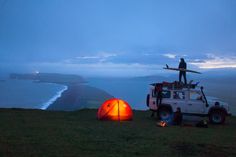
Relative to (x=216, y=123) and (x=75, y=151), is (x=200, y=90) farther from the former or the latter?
(x=75, y=151)

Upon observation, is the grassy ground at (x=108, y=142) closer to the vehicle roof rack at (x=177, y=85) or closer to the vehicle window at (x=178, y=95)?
the vehicle window at (x=178, y=95)

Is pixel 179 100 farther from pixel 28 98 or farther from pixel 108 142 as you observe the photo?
pixel 28 98

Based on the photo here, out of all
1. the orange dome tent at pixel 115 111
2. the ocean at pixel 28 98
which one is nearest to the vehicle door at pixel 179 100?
the orange dome tent at pixel 115 111

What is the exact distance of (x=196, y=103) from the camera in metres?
22.1

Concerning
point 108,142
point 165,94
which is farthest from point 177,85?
point 108,142

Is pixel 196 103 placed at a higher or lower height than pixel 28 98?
higher

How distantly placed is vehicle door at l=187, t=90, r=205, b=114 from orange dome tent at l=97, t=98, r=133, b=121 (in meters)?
3.81

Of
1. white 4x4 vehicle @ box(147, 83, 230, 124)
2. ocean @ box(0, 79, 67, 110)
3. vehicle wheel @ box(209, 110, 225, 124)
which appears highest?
white 4x4 vehicle @ box(147, 83, 230, 124)

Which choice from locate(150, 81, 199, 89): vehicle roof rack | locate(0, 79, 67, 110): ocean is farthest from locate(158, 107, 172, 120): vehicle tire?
locate(0, 79, 67, 110): ocean

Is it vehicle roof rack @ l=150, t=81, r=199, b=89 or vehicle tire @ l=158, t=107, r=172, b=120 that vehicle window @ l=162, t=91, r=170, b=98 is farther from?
vehicle tire @ l=158, t=107, r=172, b=120

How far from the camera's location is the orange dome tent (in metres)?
22.0

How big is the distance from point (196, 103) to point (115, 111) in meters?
5.00

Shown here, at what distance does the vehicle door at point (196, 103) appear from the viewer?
870 inches

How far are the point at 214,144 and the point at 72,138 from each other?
5.39m
